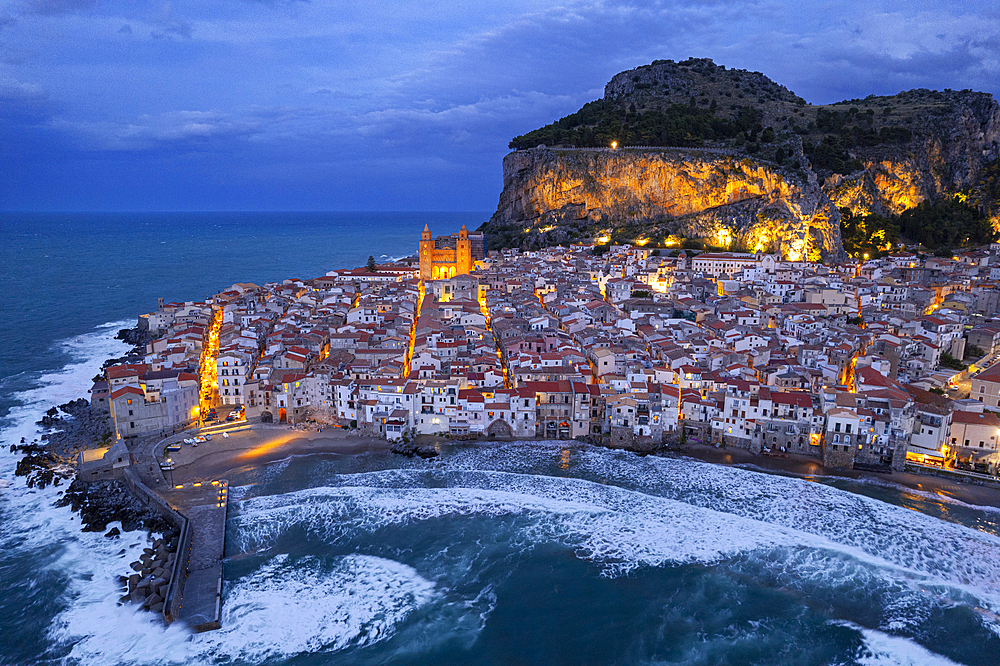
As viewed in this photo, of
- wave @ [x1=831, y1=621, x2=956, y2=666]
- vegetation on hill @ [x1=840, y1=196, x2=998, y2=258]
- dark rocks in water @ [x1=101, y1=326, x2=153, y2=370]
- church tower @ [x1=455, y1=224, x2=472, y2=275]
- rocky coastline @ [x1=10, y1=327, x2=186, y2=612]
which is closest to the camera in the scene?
wave @ [x1=831, y1=621, x2=956, y2=666]

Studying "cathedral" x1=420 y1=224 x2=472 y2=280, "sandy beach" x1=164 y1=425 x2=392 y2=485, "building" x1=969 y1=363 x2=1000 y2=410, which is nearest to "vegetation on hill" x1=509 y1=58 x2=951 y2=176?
"cathedral" x1=420 y1=224 x2=472 y2=280

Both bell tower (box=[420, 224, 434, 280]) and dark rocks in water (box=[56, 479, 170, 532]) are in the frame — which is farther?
bell tower (box=[420, 224, 434, 280])

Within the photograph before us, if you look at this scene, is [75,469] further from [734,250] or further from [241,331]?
[734,250]

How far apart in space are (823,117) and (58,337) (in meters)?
97.0

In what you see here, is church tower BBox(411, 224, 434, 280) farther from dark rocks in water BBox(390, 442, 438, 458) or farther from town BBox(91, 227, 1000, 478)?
dark rocks in water BBox(390, 442, 438, 458)

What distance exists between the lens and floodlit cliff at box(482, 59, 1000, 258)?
68000 millimetres

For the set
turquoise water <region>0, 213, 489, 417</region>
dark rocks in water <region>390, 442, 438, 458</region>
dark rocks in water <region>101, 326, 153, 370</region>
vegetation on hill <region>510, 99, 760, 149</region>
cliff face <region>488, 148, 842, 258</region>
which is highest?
vegetation on hill <region>510, 99, 760, 149</region>

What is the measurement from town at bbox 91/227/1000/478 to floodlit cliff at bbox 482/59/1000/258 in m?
21.6

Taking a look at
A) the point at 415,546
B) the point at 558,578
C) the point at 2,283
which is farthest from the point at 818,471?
the point at 2,283

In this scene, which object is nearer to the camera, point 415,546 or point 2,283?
point 415,546

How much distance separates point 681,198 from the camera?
2876 inches

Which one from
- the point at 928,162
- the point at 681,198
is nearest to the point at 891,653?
the point at 681,198

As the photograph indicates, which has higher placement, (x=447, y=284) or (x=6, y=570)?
(x=447, y=284)

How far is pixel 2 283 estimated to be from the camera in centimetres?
6981
